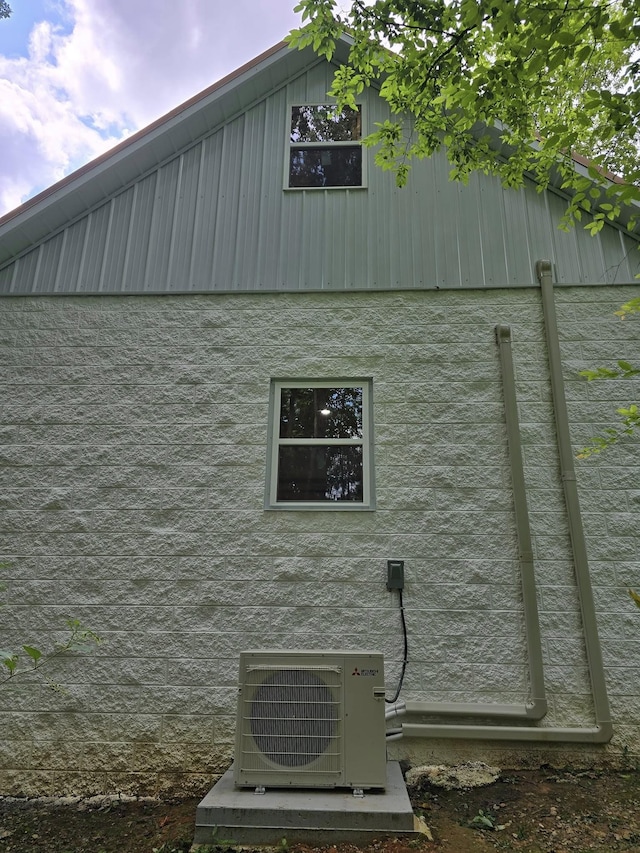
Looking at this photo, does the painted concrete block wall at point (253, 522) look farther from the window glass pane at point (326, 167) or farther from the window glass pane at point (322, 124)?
the window glass pane at point (322, 124)

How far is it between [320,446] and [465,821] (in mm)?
2847

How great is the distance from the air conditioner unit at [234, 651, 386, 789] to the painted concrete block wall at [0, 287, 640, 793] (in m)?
0.87

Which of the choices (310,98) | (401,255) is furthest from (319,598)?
(310,98)

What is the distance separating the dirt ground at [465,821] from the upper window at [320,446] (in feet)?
7.20

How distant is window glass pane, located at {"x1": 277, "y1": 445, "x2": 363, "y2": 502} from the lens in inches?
185

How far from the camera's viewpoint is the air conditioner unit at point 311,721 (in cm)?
326

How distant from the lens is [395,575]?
4.35m

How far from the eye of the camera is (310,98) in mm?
5977

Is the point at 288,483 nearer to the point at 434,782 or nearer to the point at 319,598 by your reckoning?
the point at 319,598

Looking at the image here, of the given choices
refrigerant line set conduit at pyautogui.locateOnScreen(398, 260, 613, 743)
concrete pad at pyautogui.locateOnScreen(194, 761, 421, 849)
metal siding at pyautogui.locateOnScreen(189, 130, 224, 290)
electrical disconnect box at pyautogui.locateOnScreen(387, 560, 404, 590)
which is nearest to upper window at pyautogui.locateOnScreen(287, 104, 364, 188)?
metal siding at pyautogui.locateOnScreen(189, 130, 224, 290)

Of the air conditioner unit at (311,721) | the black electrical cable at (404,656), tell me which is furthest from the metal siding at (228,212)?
the air conditioner unit at (311,721)

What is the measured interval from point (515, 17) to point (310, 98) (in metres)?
3.58

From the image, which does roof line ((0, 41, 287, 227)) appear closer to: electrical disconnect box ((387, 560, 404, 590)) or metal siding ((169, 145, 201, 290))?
metal siding ((169, 145, 201, 290))

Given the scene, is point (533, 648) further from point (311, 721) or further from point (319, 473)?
point (319, 473)
